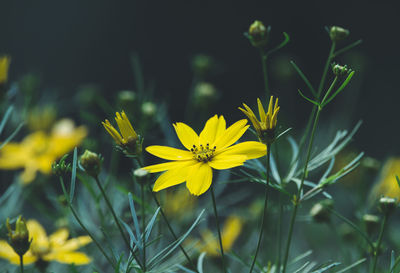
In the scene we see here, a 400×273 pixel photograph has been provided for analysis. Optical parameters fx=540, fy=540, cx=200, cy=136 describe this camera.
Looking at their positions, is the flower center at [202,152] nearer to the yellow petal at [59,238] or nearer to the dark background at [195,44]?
the yellow petal at [59,238]

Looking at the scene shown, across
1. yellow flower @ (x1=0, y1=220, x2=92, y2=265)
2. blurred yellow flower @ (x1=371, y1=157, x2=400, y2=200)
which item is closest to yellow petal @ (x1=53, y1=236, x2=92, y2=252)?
yellow flower @ (x1=0, y1=220, x2=92, y2=265)

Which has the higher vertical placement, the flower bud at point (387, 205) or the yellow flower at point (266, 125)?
the yellow flower at point (266, 125)

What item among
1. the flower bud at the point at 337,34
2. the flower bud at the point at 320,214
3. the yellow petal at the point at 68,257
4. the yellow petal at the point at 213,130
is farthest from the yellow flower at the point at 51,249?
the flower bud at the point at 337,34

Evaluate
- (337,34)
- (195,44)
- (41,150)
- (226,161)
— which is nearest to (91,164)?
(226,161)

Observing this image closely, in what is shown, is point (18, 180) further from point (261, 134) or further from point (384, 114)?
point (384, 114)

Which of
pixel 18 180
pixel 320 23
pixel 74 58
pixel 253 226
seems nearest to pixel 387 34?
pixel 320 23

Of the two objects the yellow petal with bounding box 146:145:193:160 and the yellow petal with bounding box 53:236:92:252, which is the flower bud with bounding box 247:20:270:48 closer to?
the yellow petal with bounding box 146:145:193:160

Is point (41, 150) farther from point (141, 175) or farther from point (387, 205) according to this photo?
point (387, 205)
